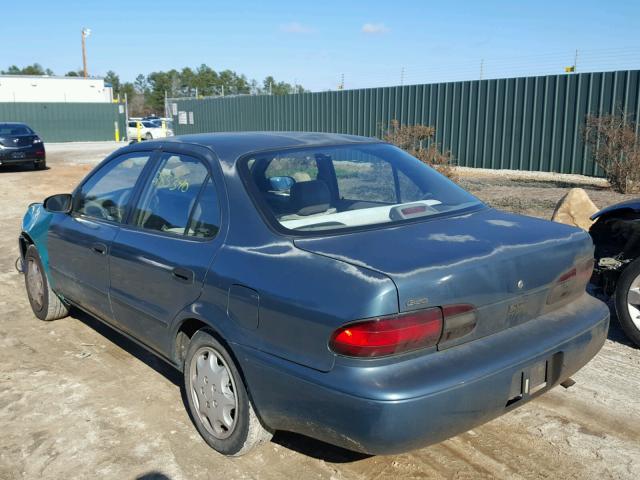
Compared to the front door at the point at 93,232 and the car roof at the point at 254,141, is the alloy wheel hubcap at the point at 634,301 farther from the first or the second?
the front door at the point at 93,232

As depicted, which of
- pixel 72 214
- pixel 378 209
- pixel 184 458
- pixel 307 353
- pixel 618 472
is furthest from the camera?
pixel 72 214

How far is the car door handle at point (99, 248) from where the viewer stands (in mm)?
4234

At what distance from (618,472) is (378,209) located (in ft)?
5.87

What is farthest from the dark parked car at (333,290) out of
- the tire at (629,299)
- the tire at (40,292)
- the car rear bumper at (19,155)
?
the car rear bumper at (19,155)

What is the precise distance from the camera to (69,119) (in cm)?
4119

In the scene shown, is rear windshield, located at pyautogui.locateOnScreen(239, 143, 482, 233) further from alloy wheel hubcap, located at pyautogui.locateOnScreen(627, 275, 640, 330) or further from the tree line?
the tree line

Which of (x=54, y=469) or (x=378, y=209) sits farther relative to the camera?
(x=378, y=209)

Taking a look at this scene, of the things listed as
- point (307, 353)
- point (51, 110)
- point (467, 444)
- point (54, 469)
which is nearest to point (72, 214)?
point (54, 469)

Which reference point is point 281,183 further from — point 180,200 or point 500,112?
point 500,112

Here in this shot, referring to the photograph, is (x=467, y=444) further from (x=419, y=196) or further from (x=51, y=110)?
(x=51, y=110)

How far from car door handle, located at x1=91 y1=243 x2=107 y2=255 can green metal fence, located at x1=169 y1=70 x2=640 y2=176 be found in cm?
1318

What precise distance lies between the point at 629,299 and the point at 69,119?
4156cm

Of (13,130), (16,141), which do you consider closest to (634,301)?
(16,141)

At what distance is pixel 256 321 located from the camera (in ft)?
9.72
